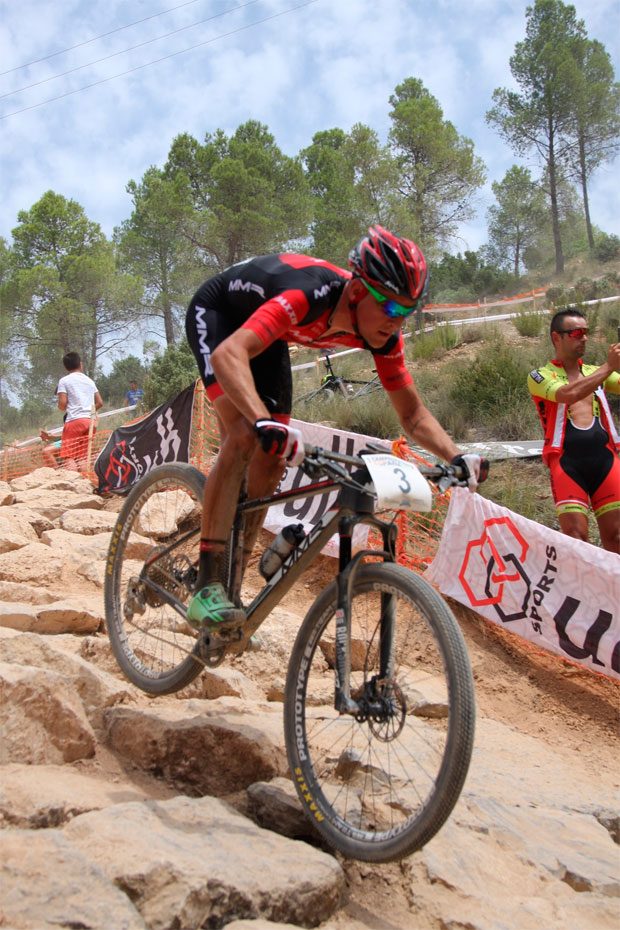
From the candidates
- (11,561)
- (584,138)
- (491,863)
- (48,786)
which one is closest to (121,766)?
(48,786)

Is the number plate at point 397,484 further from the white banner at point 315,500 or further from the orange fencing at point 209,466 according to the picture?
the white banner at point 315,500

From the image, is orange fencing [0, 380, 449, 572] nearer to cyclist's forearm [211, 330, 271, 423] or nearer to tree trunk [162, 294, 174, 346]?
cyclist's forearm [211, 330, 271, 423]

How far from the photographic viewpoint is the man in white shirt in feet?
34.2

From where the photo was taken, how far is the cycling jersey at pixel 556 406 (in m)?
5.36

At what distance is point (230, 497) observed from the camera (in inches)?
117

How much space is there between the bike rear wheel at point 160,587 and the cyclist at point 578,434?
2757mm

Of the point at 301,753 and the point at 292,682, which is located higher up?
the point at 292,682

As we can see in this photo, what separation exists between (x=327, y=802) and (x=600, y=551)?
2844 millimetres

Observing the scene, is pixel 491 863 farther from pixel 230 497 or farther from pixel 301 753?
pixel 230 497

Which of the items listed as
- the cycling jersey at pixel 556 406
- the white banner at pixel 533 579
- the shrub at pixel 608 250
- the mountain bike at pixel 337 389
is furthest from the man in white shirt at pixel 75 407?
the shrub at pixel 608 250

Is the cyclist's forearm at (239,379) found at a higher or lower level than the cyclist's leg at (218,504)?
higher

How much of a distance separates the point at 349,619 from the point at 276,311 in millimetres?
1125

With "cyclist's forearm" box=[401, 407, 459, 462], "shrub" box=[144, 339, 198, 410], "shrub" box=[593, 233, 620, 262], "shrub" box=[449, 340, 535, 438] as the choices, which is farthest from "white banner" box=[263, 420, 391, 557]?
"shrub" box=[593, 233, 620, 262]

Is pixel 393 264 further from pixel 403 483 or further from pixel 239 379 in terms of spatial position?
pixel 403 483
